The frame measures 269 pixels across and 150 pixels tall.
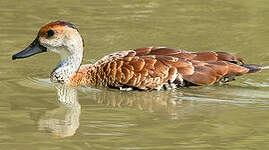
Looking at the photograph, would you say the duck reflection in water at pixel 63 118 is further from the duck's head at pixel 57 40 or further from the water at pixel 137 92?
the duck's head at pixel 57 40

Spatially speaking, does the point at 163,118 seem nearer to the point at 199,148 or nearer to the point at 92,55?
the point at 199,148

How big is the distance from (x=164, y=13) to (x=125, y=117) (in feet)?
22.8

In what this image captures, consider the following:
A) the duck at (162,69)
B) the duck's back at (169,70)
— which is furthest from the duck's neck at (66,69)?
the duck's back at (169,70)

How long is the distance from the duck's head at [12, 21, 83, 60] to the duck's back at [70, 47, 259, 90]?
90 centimetres

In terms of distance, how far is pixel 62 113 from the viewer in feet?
33.5

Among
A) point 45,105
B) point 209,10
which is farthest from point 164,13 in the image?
point 45,105

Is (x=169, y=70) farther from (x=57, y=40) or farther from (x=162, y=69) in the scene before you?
(x=57, y=40)

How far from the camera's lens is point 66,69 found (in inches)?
490

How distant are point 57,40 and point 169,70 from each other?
2.04 meters

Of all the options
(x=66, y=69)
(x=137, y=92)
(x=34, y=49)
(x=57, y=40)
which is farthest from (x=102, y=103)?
(x=34, y=49)

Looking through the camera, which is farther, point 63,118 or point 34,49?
point 34,49

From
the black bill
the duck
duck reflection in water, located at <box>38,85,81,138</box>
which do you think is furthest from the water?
the black bill

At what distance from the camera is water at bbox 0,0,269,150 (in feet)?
28.8

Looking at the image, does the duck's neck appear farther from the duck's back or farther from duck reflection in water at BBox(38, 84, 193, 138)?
the duck's back
